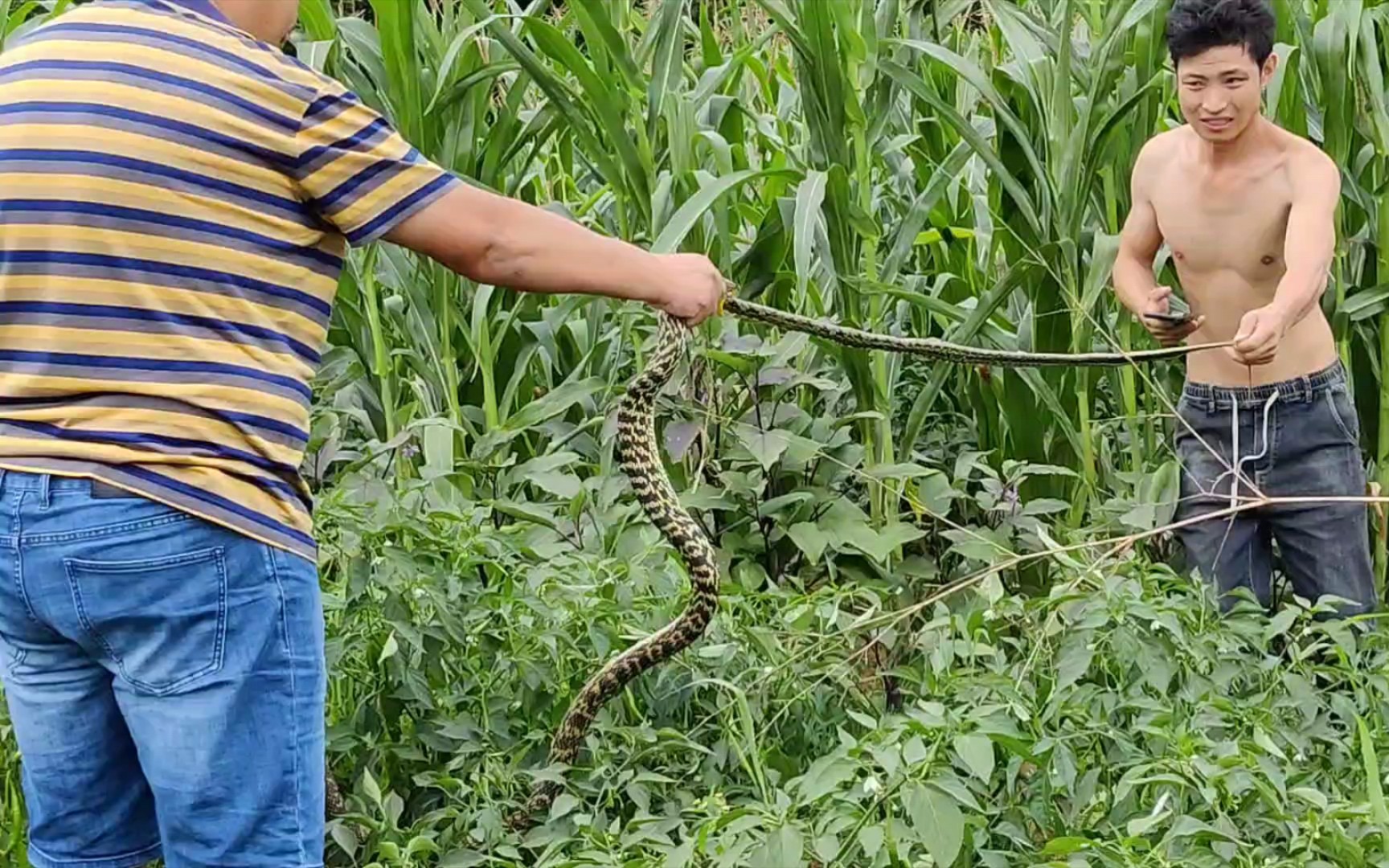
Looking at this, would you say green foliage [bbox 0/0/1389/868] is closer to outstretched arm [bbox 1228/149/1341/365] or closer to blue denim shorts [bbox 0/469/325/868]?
outstretched arm [bbox 1228/149/1341/365]

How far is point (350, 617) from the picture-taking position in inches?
109

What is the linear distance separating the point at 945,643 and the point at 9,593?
4.69 feet

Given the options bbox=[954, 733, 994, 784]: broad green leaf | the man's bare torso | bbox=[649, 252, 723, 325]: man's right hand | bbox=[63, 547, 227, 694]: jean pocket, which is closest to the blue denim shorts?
bbox=[63, 547, 227, 694]: jean pocket

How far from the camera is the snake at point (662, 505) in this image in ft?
8.28

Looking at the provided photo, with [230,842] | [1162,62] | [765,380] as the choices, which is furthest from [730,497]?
[230,842]

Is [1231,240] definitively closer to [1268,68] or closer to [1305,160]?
[1305,160]

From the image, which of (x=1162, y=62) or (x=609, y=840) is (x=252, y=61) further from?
(x=1162, y=62)

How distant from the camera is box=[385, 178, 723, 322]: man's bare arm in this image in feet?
6.31

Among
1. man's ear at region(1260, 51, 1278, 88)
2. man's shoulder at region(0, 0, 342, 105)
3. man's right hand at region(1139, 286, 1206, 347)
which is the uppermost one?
man's shoulder at region(0, 0, 342, 105)

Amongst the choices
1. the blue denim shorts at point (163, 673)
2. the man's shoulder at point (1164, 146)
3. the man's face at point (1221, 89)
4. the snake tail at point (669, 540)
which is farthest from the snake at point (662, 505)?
the man's shoulder at point (1164, 146)

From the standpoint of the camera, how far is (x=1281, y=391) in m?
3.35

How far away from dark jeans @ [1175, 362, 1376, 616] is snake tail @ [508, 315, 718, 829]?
1.24 m

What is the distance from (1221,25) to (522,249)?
177 centimetres

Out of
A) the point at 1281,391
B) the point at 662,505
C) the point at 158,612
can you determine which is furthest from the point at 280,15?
the point at 1281,391
